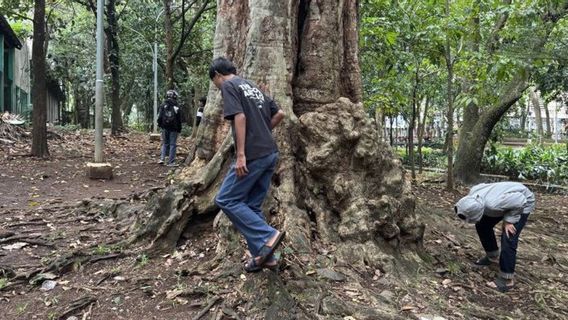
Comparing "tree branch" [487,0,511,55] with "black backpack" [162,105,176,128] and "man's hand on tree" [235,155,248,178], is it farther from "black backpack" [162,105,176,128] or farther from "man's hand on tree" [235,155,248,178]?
"man's hand on tree" [235,155,248,178]

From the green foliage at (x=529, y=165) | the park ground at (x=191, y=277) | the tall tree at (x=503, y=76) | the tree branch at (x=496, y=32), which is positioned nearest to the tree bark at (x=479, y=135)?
the tall tree at (x=503, y=76)

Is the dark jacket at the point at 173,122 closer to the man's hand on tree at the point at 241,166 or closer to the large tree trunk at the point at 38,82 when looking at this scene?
the large tree trunk at the point at 38,82

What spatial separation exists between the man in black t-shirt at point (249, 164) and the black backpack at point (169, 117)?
25.0ft

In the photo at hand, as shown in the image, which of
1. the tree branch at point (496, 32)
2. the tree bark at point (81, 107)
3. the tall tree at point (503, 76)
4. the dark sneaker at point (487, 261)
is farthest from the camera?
the tree bark at point (81, 107)

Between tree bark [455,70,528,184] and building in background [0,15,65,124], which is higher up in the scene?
building in background [0,15,65,124]

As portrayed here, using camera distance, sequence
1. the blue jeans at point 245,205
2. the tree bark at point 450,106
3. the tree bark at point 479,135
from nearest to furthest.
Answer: the blue jeans at point 245,205
the tree bark at point 450,106
the tree bark at point 479,135

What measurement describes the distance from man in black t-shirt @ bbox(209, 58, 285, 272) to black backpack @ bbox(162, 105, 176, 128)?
763cm

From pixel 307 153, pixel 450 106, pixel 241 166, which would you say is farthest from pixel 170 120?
pixel 241 166

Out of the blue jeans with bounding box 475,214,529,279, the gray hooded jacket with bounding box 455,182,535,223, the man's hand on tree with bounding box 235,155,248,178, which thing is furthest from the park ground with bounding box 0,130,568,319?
the man's hand on tree with bounding box 235,155,248,178

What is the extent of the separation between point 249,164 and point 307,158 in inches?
54.8

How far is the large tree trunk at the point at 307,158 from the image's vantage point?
5.23m

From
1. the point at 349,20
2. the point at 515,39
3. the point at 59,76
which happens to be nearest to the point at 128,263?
the point at 349,20

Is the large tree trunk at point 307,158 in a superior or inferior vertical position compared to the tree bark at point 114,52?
inferior

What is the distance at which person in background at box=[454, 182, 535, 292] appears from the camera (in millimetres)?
5355
